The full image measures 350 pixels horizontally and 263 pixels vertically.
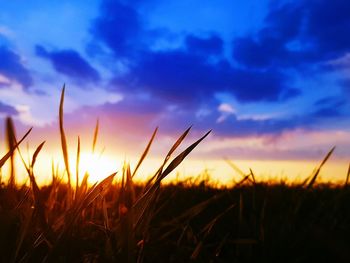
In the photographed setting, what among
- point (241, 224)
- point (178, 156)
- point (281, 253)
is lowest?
point (281, 253)

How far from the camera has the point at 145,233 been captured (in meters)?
1.50

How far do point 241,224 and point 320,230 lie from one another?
138cm

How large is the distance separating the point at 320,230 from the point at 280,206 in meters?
2.28

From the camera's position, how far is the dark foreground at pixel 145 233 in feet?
4.34

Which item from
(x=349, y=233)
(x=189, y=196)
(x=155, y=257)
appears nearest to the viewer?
(x=155, y=257)

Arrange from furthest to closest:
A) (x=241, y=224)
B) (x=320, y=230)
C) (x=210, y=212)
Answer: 1. (x=210, y=212)
2. (x=241, y=224)
3. (x=320, y=230)

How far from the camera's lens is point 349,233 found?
2.33 metres

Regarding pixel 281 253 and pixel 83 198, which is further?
pixel 281 253

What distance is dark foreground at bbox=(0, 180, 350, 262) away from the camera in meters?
1.32

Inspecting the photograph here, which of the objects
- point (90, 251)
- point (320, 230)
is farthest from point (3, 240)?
point (320, 230)

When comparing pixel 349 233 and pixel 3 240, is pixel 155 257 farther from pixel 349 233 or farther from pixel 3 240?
pixel 349 233

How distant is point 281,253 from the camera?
1.97m

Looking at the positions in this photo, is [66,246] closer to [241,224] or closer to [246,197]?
[241,224]

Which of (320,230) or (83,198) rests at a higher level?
(83,198)
